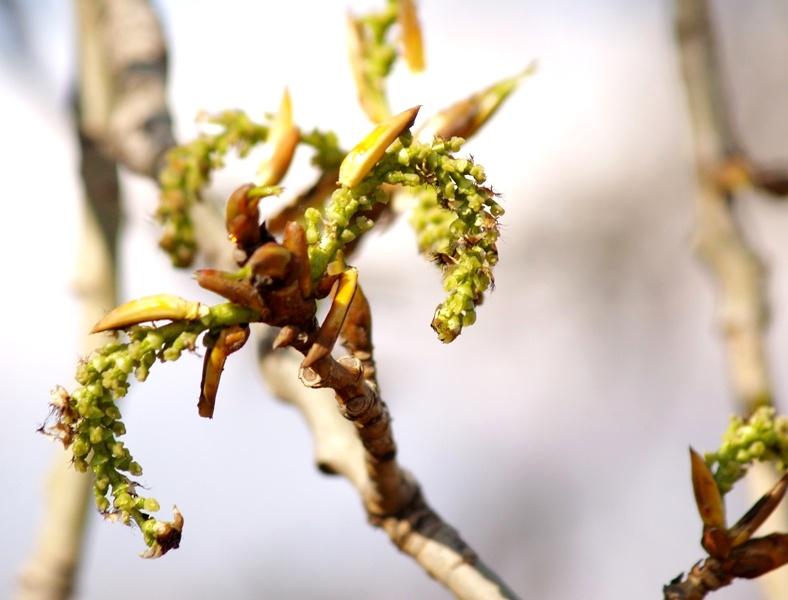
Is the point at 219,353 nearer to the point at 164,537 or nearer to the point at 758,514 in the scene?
the point at 164,537

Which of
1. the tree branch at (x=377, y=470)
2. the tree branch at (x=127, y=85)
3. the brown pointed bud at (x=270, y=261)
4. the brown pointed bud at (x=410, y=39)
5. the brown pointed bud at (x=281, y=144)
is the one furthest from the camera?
the tree branch at (x=127, y=85)

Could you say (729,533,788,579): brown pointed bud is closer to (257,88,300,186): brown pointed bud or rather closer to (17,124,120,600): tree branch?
(257,88,300,186): brown pointed bud

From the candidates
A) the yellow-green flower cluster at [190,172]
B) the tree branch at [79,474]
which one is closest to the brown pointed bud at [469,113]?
the yellow-green flower cluster at [190,172]

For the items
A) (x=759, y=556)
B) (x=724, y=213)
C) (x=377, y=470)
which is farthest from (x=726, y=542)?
(x=724, y=213)

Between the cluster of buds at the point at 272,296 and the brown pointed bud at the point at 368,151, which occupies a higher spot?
the brown pointed bud at the point at 368,151

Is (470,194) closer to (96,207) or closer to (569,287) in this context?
(96,207)

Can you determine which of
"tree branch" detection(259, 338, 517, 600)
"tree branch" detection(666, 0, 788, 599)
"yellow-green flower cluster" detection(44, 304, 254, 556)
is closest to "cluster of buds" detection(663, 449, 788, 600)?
"tree branch" detection(259, 338, 517, 600)

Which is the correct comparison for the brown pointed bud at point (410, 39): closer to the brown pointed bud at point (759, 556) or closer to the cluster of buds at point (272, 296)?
the cluster of buds at point (272, 296)

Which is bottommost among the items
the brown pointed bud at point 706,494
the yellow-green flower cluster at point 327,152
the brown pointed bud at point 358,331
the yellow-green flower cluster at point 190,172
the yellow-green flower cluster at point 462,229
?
the brown pointed bud at point 706,494
